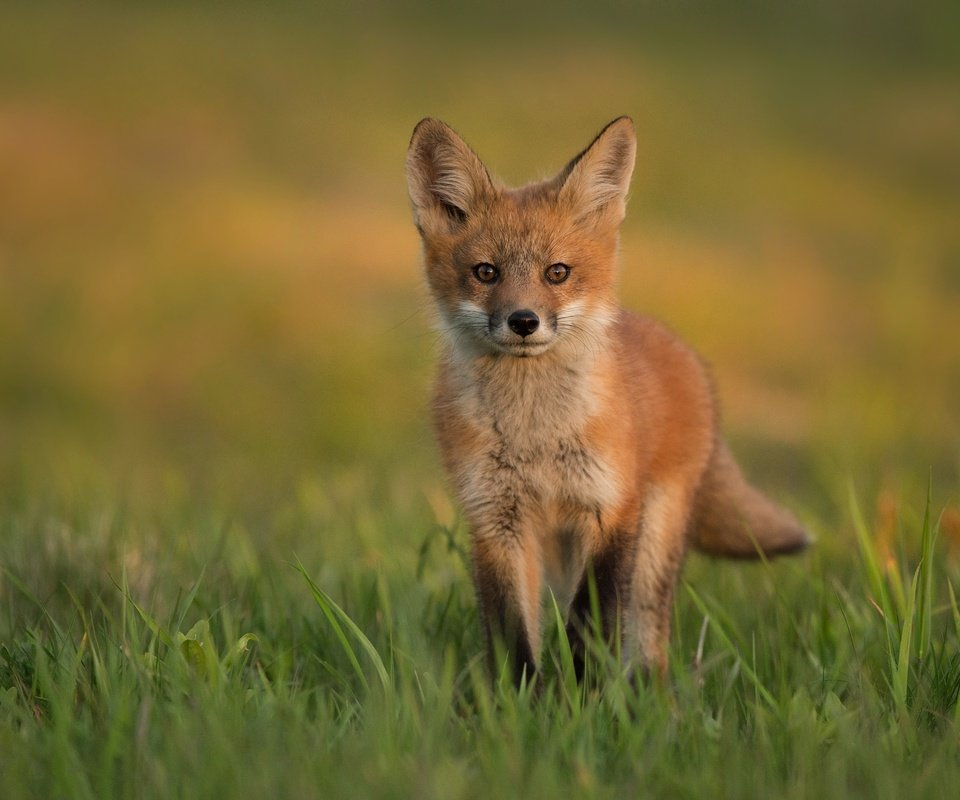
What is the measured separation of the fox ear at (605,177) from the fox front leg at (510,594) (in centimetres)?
132

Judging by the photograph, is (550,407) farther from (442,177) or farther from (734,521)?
(734,521)

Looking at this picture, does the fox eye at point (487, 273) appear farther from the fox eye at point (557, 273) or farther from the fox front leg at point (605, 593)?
the fox front leg at point (605, 593)

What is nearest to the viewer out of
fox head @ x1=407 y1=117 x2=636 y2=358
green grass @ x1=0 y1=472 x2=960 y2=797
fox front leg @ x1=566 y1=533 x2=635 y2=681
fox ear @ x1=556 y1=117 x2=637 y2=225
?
green grass @ x1=0 y1=472 x2=960 y2=797

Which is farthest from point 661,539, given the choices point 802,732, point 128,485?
point 128,485

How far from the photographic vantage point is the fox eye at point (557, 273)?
4.62 m

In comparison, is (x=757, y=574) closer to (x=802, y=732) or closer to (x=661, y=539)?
(x=661, y=539)

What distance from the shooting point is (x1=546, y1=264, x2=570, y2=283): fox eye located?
462 cm

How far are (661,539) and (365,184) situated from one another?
468 inches

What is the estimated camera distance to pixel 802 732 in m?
3.15

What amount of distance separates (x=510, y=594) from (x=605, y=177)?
5.49 feet

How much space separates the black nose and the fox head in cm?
7

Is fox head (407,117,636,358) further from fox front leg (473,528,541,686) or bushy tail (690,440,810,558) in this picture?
bushy tail (690,440,810,558)

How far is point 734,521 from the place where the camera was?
5.39 metres

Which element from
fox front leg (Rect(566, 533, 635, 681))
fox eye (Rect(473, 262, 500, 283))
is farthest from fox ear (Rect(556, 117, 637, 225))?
fox front leg (Rect(566, 533, 635, 681))
